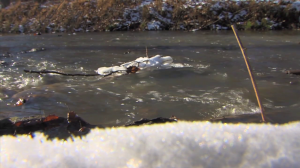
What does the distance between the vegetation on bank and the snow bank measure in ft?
54.5

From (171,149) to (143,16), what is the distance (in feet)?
65.9

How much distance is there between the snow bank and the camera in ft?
3.87

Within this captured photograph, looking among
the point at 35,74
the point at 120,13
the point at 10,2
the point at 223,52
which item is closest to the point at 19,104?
the point at 35,74

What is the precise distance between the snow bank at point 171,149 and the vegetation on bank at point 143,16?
16.6m

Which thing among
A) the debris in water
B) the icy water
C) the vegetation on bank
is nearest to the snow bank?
the icy water

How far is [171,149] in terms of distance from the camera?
1.25 metres

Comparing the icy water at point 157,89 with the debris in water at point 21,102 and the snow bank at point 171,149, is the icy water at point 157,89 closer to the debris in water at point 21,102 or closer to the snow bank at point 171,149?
the debris in water at point 21,102

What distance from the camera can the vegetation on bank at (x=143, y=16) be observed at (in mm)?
17672

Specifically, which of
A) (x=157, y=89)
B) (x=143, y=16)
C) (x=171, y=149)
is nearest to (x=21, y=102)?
(x=157, y=89)

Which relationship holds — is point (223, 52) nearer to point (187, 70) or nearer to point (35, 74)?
point (187, 70)

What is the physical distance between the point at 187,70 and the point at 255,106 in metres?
2.71

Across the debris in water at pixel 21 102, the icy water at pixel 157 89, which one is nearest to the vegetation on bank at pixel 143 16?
the icy water at pixel 157 89

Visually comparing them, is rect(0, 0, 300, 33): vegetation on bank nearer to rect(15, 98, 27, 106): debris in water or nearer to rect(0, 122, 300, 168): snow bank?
rect(15, 98, 27, 106): debris in water

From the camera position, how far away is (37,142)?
146 cm
